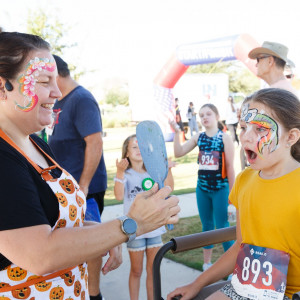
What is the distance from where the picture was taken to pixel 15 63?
120 centimetres

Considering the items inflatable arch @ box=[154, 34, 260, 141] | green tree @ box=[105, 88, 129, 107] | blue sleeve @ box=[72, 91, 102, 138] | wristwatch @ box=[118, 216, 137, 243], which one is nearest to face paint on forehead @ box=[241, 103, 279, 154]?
wristwatch @ box=[118, 216, 137, 243]

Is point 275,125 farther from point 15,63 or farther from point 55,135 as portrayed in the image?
point 55,135

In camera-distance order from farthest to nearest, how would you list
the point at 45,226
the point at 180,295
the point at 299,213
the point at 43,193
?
1. the point at 180,295
2. the point at 299,213
3. the point at 43,193
4. the point at 45,226

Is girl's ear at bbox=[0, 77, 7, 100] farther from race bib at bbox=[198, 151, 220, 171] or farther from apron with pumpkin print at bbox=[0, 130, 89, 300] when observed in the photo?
race bib at bbox=[198, 151, 220, 171]

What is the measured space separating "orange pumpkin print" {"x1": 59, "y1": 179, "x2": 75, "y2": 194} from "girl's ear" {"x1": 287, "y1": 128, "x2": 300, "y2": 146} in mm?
951

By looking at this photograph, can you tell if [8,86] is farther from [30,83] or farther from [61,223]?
[61,223]

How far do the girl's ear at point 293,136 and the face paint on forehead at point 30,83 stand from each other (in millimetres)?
1067

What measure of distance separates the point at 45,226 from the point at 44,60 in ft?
1.86

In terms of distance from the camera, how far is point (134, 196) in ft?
10.1

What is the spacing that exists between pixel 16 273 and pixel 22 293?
2.9 inches

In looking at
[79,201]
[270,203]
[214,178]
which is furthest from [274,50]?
[79,201]

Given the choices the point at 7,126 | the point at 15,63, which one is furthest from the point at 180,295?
the point at 15,63

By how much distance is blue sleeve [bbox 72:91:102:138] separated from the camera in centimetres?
289

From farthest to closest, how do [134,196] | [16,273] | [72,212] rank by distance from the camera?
[134,196]
[72,212]
[16,273]
